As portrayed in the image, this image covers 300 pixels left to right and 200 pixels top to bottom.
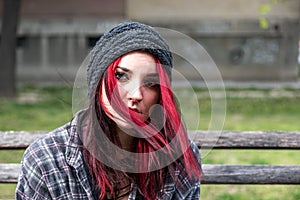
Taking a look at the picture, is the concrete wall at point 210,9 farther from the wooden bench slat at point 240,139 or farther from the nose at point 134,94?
the nose at point 134,94

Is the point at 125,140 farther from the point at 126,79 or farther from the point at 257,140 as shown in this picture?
the point at 257,140

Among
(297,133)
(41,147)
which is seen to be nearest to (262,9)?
(297,133)

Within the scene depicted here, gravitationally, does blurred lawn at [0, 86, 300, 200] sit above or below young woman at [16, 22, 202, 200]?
below

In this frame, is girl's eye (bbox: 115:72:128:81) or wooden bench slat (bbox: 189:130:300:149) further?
wooden bench slat (bbox: 189:130:300:149)

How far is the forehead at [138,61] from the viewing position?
2018 mm

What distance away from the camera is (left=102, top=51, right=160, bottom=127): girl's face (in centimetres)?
198

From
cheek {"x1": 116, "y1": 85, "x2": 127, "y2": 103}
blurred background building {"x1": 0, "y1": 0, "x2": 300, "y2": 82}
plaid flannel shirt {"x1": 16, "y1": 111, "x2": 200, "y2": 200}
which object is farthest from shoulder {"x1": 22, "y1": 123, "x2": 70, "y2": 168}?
blurred background building {"x1": 0, "y1": 0, "x2": 300, "y2": 82}

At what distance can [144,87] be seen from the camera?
2021 millimetres

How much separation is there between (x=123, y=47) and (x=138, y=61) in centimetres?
6

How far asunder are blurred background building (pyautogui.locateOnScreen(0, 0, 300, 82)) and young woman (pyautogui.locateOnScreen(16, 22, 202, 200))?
1623cm

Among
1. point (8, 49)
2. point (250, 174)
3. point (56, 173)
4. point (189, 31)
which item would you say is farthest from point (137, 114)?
point (189, 31)

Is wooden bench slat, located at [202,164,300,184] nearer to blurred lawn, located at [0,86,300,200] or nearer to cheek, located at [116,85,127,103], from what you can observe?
blurred lawn, located at [0,86,300,200]

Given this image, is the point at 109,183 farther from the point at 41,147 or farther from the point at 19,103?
the point at 19,103

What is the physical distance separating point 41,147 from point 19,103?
10.5 metres
